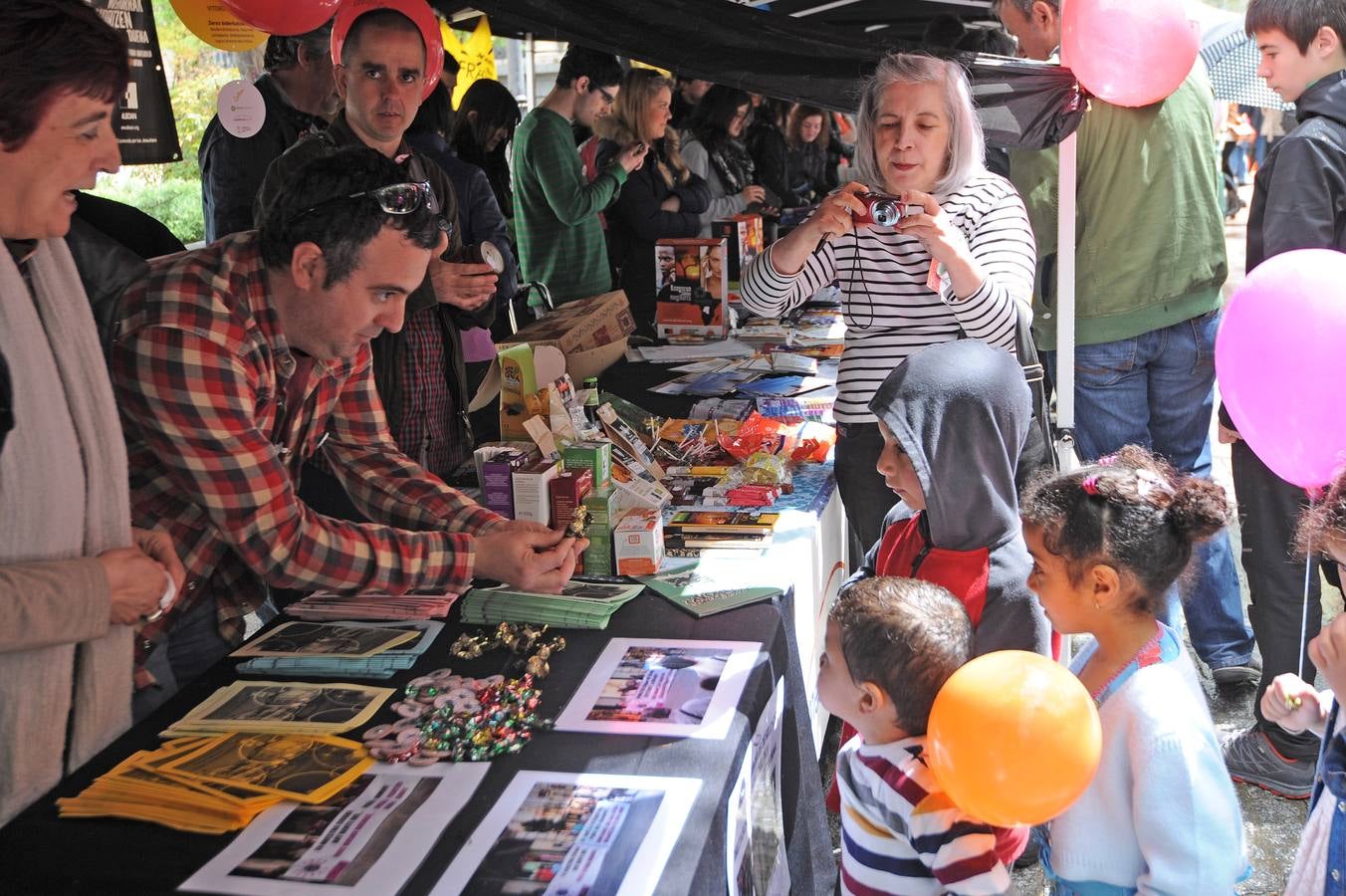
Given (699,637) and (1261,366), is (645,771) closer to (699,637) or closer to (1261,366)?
(699,637)

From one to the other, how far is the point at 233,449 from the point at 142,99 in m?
2.83

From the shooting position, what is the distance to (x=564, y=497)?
237 centimetres

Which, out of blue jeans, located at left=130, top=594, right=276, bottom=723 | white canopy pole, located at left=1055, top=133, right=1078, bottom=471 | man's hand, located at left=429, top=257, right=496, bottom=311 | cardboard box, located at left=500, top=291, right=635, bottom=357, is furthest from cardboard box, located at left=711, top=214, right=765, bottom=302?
blue jeans, located at left=130, top=594, right=276, bottom=723

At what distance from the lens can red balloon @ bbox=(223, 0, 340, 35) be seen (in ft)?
10.5

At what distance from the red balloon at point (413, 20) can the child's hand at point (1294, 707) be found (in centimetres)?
255

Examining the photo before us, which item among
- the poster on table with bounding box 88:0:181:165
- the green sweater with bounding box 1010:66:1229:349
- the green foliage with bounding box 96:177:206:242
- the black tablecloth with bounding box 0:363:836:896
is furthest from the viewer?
the green foliage with bounding box 96:177:206:242

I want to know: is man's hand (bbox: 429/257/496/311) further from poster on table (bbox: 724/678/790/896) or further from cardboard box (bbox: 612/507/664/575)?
poster on table (bbox: 724/678/790/896)

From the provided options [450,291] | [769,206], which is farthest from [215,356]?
[769,206]

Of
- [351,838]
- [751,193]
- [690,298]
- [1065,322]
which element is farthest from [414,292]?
[751,193]

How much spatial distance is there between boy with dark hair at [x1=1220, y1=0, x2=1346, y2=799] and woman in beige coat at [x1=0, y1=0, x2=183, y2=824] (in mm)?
2442

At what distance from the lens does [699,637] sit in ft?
6.59

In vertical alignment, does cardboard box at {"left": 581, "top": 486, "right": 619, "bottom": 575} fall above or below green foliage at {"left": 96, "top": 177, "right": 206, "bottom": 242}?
below

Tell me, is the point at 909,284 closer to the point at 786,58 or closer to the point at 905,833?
the point at 786,58

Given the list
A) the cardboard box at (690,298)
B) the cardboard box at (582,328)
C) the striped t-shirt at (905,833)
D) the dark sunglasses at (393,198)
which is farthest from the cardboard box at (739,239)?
the striped t-shirt at (905,833)
